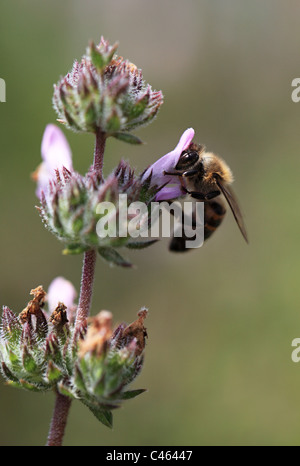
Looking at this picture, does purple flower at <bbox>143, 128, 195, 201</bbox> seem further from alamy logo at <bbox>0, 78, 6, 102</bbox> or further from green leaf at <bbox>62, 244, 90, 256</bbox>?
alamy logo at <bbox>0, 78, 6, 102</bbox>

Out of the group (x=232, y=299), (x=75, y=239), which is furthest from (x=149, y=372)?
(x=75, y=239)

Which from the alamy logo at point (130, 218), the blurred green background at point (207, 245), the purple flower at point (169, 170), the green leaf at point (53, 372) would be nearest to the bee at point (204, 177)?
the purple flower at point (169, 170)

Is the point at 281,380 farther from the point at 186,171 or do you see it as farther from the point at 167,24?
the point at 167,24

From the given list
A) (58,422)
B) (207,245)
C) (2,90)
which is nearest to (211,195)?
(58,422)

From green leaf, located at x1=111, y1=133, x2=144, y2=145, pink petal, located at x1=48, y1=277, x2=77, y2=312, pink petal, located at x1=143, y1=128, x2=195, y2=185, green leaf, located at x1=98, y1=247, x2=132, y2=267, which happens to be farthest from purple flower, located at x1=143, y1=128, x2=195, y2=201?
pink petal, located at x1=48, y1=277, x2=77, y2=312

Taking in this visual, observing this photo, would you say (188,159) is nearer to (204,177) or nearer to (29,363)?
(204,177)

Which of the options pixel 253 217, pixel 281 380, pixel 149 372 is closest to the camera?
pixel 281 380
